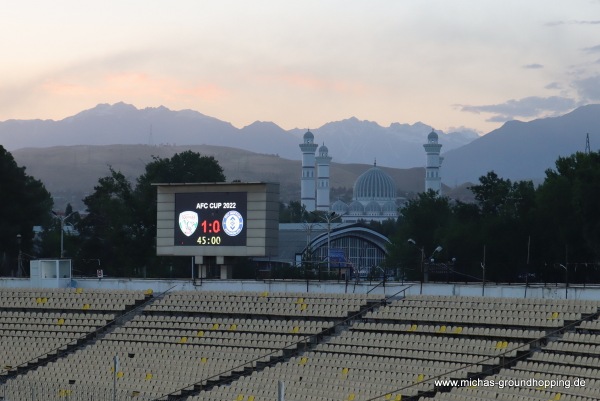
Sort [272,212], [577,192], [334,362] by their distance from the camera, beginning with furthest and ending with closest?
[577,192]
[272,212]
[334,362]

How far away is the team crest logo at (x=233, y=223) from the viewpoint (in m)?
49.6

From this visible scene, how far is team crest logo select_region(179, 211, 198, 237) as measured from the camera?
5059cm

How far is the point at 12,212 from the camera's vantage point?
260 ft

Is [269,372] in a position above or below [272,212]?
below

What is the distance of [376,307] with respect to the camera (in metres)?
43.2

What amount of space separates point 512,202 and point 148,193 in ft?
91.6

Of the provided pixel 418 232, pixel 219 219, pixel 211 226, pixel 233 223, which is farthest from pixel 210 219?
pixel 418 232

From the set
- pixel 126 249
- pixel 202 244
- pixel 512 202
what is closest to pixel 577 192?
pixel 512 202

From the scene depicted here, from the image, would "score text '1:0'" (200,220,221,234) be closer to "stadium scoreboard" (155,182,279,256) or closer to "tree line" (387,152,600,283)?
"stadium scoreboard" (155,182,279,256)

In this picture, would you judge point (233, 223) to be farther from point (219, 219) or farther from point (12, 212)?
point (12, 212)

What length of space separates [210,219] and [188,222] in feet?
3.58

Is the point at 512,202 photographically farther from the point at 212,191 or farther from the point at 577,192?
the point at 212,191

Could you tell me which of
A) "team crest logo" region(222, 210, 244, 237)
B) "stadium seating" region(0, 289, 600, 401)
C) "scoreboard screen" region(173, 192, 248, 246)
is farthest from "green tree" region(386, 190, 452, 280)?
"stadium seating" region(0, 289, 600, 401)

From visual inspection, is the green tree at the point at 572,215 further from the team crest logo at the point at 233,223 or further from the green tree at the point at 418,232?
the team crest logo at the point at 233,223
